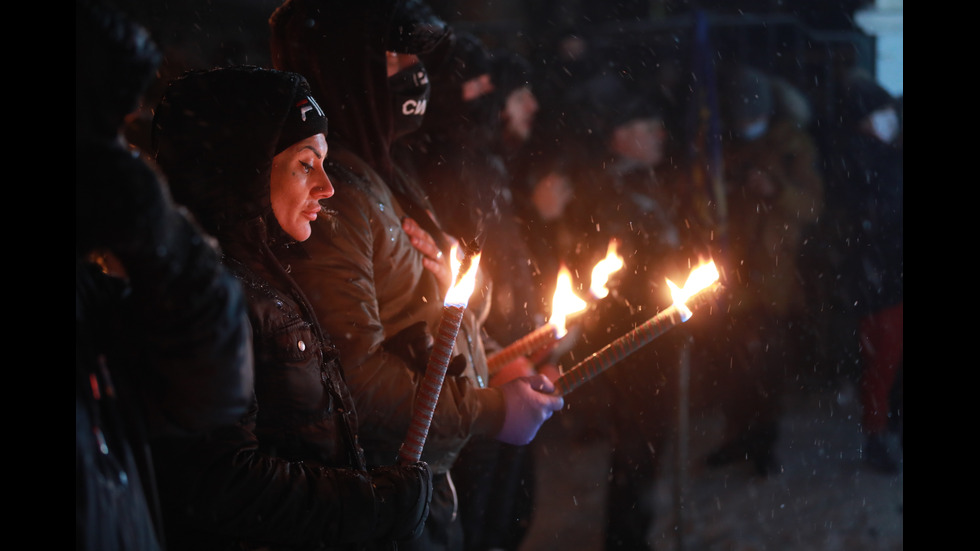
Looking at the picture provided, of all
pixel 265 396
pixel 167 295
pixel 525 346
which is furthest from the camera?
pixel 525 346

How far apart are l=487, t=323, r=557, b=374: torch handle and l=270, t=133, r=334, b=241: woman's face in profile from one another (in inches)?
39.5

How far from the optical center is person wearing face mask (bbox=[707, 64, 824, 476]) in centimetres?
539

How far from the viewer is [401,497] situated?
1737 mm

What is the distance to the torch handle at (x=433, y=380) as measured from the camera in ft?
5.56

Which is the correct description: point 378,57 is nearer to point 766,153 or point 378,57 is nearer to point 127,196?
point 127,196

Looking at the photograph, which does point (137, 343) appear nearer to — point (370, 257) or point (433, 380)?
point (433, 380)

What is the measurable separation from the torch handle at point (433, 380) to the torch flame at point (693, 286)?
844 millimetres

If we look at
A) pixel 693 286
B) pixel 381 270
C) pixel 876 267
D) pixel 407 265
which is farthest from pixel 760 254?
pixel 381 270

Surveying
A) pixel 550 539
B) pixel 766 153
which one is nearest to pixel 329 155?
pixel 550 539

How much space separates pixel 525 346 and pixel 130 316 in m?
1.77

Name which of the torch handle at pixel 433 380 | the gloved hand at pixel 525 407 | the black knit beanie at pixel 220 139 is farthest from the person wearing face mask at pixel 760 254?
the black knit beanie at pixel 220 139

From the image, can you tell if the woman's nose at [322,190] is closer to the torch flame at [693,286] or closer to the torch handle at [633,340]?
the torch handle at [633,340]

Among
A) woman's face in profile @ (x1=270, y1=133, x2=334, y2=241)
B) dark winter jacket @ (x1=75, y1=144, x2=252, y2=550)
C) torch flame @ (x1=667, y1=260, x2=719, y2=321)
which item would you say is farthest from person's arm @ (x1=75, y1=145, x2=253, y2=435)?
torch flame @ (x1=667, y1=260, x2=719, y2=321)

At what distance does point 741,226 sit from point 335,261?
3.95 metres
